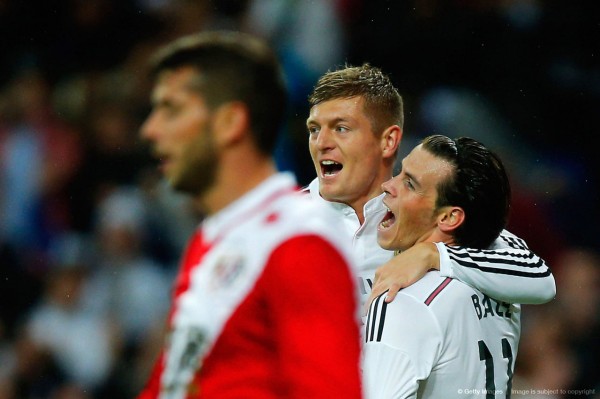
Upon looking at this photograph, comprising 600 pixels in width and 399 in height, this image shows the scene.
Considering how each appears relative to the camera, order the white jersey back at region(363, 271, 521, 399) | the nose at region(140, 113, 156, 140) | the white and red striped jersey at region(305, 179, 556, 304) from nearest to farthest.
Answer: the nose at region(140, 113, 156, 140) < the white jersey back at region(363, 271, 521, 399) < the white and red striped jersey at region(305, 179, 556, 304)

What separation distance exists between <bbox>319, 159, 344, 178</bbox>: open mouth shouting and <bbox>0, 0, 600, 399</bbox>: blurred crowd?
2.16m

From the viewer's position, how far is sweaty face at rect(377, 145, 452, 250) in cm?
279

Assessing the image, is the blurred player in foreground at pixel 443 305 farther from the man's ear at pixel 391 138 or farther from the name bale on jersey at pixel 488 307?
the man's ear at pixel 391 138

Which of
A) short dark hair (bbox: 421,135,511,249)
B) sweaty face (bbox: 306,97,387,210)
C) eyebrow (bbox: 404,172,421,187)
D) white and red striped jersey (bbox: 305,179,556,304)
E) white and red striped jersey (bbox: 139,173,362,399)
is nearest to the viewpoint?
white and red striped jersey (bbox: 139,173,362,399)

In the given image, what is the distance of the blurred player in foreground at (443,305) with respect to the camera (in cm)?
236

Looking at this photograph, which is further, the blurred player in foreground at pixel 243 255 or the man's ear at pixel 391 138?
the man's ear at pixel 391 138

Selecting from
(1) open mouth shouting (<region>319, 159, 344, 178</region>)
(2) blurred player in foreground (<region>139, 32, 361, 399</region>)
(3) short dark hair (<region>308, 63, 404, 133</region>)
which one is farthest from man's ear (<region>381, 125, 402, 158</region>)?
(2) blurred player in foreground (<region>139, 32, 361, 399</region>)

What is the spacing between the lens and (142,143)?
6305 millimetres

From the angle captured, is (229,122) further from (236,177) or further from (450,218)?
(450,218)

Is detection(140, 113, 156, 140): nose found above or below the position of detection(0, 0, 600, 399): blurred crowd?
above

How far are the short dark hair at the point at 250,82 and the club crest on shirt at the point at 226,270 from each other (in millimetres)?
211

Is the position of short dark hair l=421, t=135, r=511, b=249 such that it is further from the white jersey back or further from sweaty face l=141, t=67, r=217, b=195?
sweaty face l=141, t=67, r=217, b=195

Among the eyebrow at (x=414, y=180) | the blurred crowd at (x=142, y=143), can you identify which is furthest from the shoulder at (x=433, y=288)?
the blurred crowd at (x=142, y=143)

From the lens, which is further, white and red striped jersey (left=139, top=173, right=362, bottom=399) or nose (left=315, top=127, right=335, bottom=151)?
nose (left=315, top=127, right=335, bottom=151)
